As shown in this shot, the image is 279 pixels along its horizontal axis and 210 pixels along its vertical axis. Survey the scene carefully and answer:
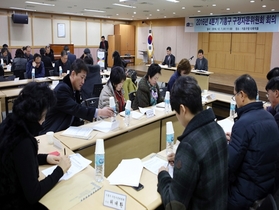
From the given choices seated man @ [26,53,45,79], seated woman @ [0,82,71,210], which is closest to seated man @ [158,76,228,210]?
seated woman @ [0,82,71,210]

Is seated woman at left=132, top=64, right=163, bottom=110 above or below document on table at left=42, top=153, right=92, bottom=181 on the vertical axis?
above

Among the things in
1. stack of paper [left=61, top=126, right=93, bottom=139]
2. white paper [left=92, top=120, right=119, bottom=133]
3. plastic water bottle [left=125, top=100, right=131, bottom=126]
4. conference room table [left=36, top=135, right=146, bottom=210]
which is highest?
plastic water bottle [left=125, top=100, right=131, bottom=126]

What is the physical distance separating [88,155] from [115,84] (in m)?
1.02

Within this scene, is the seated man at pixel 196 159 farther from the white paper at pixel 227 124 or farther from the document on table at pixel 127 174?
the white paper at pixel 227 124

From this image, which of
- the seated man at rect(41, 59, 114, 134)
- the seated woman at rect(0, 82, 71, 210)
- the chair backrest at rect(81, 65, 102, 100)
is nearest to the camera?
the seated woman at rect(0, 82, 71, 210)

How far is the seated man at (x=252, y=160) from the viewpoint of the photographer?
1688mm

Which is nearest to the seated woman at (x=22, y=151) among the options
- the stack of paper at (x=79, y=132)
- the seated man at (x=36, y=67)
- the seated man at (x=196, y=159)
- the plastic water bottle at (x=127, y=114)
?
the seated man at (x=196, y=159)

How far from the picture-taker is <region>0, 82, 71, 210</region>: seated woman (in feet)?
4.45

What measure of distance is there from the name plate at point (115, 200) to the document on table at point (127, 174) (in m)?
0.19

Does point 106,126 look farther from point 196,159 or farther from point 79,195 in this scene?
point 196,159

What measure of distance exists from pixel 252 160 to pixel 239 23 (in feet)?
37.3

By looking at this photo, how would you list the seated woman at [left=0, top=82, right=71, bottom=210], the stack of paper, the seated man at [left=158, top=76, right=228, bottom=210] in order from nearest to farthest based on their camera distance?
the seated man at [left=158, top=76, right=228, bottom=210] < the seated woman at [left=0, top=82, right=71, bottom=210] < the stack of paper

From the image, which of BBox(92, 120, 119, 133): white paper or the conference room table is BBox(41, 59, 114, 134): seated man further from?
the conference room table

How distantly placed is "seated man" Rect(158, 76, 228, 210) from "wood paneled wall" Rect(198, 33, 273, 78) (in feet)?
36.9
